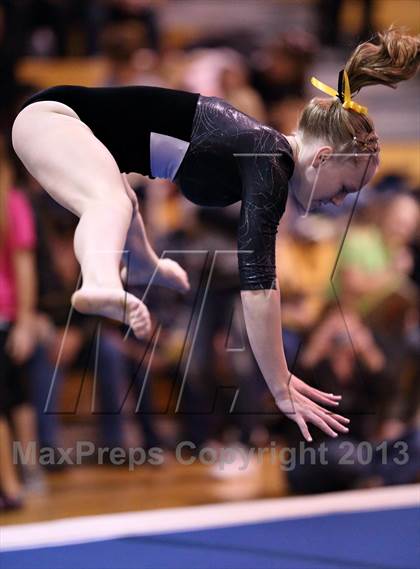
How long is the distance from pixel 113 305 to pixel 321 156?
53 cm

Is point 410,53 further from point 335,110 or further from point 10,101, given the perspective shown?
point 10,101

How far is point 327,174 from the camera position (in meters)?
1.93

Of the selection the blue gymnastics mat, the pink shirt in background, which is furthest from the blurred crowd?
the blue gymnastics mat

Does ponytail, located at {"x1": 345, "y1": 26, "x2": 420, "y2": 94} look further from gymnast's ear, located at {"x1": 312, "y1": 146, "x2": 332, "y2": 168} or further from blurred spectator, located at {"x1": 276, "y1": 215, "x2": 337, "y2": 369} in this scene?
blurred spectator, located at {"x1": 276, "y1": 215, "x2": 337, "y2": 369}

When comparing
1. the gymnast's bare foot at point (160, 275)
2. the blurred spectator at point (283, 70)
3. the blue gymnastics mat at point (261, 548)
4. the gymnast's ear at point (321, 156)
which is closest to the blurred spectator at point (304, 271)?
the blue gymnastics mat at point (261, 548)

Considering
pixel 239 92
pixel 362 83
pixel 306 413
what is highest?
pixel 362 83

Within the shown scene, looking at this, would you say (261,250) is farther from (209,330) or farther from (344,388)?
(209,330)

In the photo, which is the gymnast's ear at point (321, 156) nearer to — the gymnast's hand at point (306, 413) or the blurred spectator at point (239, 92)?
the gymnast's hand at point (306, 413)

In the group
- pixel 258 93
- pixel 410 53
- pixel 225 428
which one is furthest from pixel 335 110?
pixel 258 93

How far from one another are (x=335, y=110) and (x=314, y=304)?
1.52m

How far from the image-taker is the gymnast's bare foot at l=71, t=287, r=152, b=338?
1.64 meters

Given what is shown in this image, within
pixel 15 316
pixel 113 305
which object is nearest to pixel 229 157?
pixel 113 305

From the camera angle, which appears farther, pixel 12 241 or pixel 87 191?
pixel 12 241

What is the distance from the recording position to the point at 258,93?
4.16 metres
